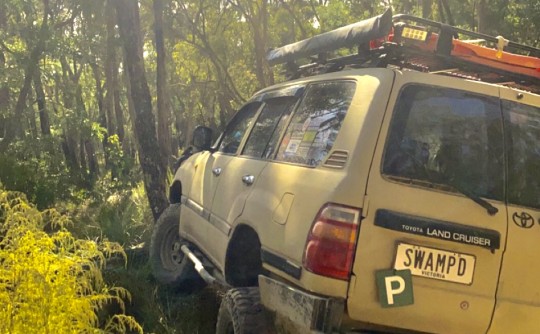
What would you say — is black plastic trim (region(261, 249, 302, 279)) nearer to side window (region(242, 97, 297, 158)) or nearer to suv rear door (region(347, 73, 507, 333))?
suv rear door (region(347, 73, 507, 333))

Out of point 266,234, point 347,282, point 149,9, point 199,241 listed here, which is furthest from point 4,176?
point 149,9

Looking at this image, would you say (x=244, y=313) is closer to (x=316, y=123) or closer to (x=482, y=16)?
(x=316, y=123)

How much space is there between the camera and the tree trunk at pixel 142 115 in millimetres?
8812

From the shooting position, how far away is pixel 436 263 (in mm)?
2807

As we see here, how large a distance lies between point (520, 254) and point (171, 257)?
3898mm

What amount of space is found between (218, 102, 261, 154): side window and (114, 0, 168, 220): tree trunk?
12.5 ft

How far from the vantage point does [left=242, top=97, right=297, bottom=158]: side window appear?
157 inches

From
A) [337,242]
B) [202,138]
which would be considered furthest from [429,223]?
[202,138]

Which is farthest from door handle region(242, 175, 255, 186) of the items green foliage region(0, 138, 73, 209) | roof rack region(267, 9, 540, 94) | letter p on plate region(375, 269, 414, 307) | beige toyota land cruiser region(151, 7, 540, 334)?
green foliage region(0, 138, 73, 209)

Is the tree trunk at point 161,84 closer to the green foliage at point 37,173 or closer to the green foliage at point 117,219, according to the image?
the green foliage at point 117,219

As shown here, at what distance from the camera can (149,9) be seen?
21.7 m

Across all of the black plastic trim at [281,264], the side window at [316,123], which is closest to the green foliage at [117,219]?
the side window at [316,123]

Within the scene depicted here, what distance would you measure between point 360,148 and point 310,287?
27.2 inches

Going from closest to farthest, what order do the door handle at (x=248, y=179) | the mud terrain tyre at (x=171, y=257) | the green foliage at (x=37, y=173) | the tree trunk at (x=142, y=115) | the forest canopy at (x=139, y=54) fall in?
the door handle at (x=248, y=179), the mud terrain tyre at (x=171, y=257), the tree trunk at (x=142, y=115), the forest canopy at (x=139, y=54), the green foliage at (x=37, y=173)
